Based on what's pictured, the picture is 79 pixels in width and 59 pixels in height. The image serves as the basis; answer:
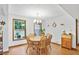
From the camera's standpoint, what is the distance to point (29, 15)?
202cm

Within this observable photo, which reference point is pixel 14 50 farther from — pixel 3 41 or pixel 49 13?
pixel 49 13

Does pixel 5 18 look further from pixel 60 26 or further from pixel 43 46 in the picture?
pixel 60 26

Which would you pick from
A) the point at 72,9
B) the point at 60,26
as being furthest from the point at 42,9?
the point at 72,9

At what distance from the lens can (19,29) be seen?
204 centimetres

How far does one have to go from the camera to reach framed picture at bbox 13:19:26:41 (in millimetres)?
2016

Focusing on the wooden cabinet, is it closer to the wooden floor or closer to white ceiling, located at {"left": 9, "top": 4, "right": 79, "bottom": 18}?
the wooden floor

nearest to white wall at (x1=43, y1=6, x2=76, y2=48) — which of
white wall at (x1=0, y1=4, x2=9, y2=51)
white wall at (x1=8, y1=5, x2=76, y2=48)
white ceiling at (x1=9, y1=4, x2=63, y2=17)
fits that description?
white wall at (x1=8, y1=5, x2=76, y2=48)

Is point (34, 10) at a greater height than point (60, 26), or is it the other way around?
point (34, 10)

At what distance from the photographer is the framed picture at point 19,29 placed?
202 centimetres

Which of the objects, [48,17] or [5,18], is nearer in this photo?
[5,18]
